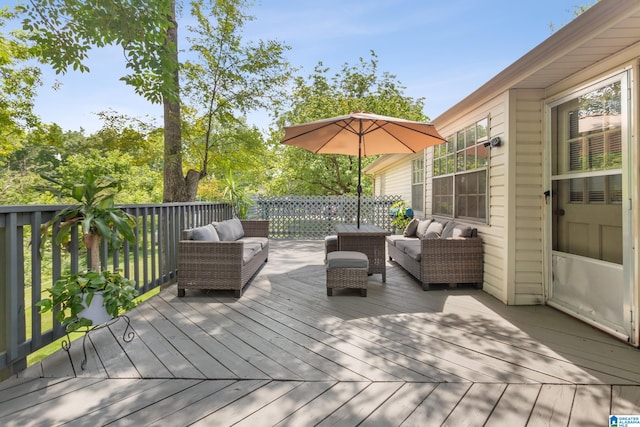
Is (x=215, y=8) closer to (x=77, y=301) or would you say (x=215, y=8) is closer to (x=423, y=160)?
(x=423, y=160)

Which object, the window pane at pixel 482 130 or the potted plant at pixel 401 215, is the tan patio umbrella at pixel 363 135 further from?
the potted plant at pixel 401 215

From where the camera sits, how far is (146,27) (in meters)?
5.18

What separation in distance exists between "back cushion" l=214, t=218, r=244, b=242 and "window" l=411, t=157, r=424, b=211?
150 inches

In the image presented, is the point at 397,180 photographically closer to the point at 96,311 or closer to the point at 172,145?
the point at 172,145

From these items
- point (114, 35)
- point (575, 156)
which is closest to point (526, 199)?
A: point (575, 156)

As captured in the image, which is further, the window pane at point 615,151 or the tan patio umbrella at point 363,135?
the tan patio umbrella at point 363,135

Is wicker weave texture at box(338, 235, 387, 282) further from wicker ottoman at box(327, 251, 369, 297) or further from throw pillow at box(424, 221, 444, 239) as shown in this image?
throw pillow at box(424, 221, 444, 239)

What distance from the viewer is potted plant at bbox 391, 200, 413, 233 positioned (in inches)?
310

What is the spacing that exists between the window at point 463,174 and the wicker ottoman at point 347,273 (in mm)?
1771

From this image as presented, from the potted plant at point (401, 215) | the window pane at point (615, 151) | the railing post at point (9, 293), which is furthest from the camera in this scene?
the potted plant at point (401, 215)

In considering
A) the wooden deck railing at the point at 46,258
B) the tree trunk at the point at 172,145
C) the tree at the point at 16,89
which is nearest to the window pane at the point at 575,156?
the wooden deck railing at the point at 46,258

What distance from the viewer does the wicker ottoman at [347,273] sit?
4031mm

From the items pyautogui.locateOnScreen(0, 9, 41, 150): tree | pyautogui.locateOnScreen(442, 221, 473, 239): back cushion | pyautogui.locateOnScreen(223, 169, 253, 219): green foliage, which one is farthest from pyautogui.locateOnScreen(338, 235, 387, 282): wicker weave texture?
pyautogui.locateOnScreen(0, 9, 41, 150): tree

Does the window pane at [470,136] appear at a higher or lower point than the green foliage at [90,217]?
higher
